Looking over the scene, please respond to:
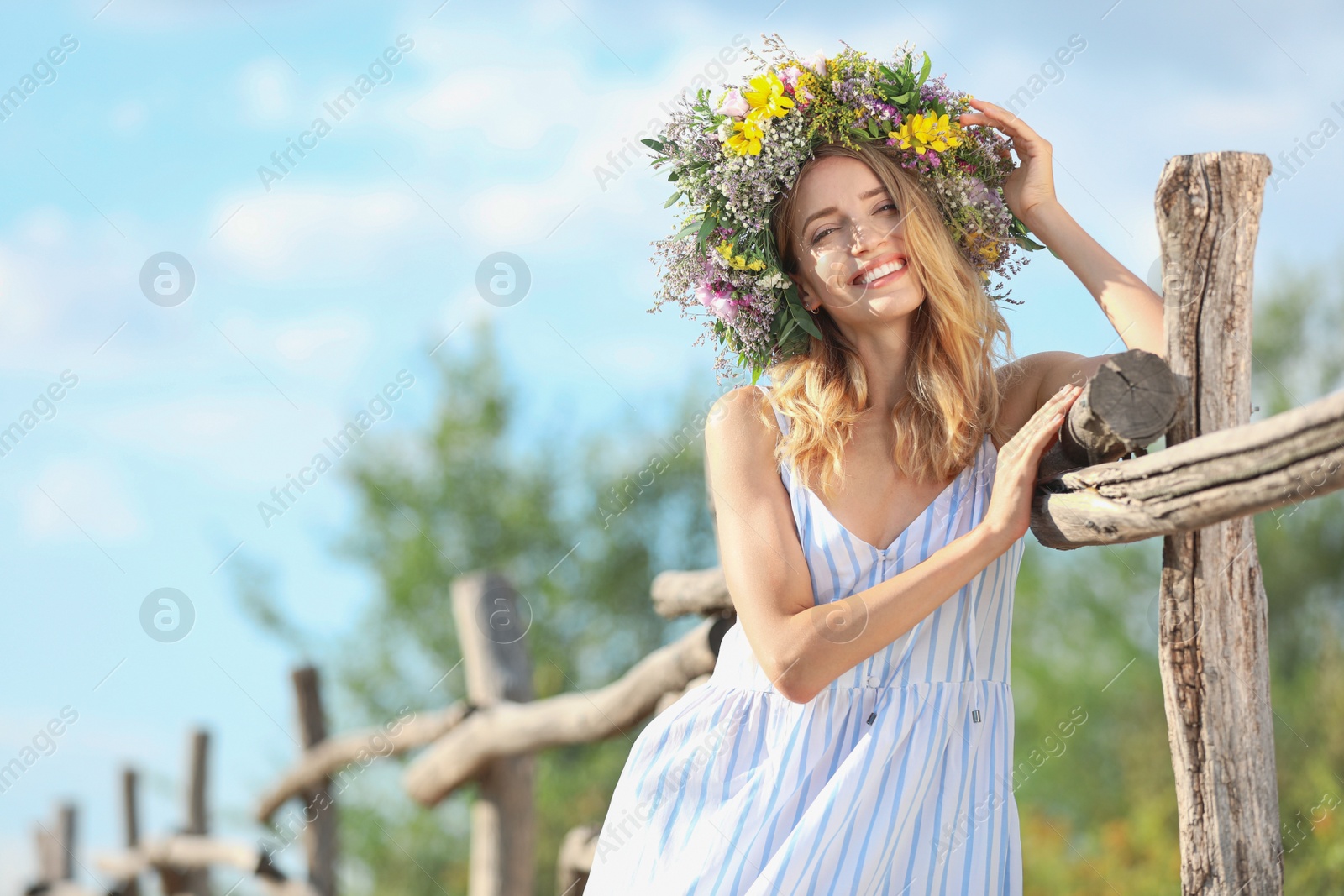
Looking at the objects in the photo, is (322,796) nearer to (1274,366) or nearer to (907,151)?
(907,151)

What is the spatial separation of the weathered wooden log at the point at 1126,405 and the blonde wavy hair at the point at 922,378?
1.71 feet

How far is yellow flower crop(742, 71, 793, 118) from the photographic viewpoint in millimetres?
2625

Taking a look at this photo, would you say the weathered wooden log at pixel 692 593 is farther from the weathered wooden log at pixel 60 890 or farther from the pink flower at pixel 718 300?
the weathered wooden log at pixel 60 890

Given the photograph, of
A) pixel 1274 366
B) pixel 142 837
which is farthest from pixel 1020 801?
pixel 142 837

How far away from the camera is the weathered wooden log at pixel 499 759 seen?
529 centimetres

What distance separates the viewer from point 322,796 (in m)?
7.18

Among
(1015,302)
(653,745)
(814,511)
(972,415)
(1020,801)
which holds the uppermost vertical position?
(1015,302)

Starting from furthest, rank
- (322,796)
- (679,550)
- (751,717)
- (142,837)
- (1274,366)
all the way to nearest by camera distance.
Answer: (679,550) < (1274,366) < (142,837) < (322,796) < (751,717)

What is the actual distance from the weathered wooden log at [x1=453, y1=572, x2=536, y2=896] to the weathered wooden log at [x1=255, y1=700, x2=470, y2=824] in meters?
0.21

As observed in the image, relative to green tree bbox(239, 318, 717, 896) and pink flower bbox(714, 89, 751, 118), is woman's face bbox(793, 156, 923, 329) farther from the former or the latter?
green tree bbox(239, 318, 717, 896)

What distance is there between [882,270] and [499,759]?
3569 millimetres

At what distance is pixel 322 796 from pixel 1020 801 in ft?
24.5

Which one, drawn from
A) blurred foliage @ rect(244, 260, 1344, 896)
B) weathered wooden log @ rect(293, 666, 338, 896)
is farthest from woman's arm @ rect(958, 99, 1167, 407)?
blurred foliage @ rect(244, 260, 1344, 896)

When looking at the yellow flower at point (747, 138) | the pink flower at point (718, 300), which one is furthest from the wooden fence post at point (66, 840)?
the yellow flower at point (747, 138)
